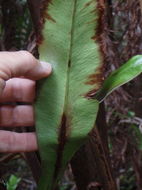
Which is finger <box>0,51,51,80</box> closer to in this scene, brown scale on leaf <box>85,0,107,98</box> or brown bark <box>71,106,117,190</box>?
brown scale on leaf <box>85,0,107,98</box>

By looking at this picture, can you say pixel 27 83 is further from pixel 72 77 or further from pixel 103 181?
pixel 103 181

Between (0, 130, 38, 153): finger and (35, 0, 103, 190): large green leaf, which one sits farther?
(0, 130, 38, 153): finger

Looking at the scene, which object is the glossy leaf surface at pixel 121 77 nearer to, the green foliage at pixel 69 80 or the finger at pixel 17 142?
the green foliage at pixel 69 80

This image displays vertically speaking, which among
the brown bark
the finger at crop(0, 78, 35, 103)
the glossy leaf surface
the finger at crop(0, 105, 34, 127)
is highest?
the glossy leaf surface

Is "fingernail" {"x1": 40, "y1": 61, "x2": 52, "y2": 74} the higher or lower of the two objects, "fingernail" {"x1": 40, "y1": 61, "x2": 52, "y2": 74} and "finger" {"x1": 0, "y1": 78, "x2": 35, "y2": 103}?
the higher

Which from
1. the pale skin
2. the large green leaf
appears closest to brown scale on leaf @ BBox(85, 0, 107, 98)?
the large green leaf

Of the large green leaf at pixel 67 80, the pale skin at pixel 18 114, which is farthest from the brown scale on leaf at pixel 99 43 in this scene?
the pale skin at pixel 18 114

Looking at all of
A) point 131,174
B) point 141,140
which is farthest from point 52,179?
point 131,174
